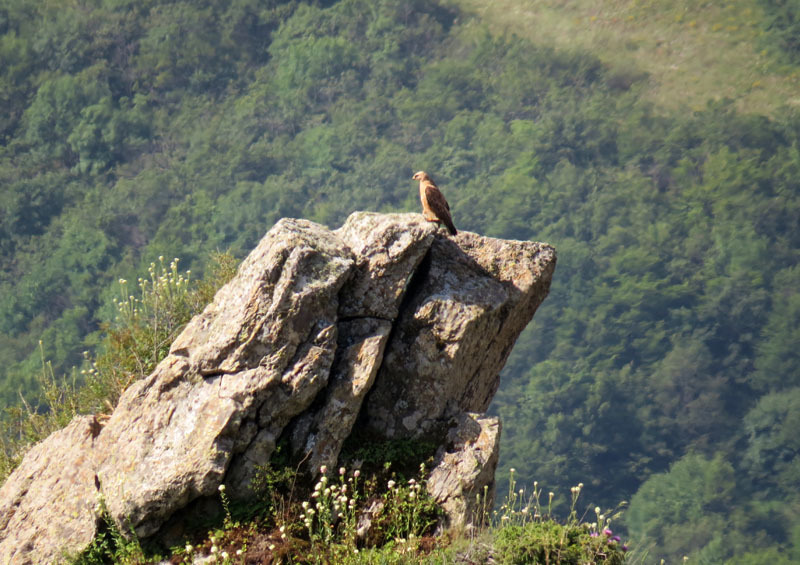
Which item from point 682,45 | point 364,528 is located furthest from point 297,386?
point 682,45

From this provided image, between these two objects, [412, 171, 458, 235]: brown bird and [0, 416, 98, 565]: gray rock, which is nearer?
[0, 416, 98, 565]: gray rock

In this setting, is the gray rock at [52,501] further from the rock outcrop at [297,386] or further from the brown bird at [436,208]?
the brown bird at [436,208]

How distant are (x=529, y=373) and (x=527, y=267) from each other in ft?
232

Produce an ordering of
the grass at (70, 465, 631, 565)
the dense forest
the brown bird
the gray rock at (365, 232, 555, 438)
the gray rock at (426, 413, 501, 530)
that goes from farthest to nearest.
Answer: the dense forest < the brown bird < the gray rock at (365, 232, 555, 438) < the gray rock at (426, 413, 501, 530) < the grass at (70, 465, 631, 565)

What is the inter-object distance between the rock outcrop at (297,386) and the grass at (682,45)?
8412cm

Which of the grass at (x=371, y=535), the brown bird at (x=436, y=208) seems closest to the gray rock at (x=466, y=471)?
the grass at (x=371, y=535)

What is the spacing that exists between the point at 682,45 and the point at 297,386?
284 feet

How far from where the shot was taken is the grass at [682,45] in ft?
287

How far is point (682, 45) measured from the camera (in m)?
86.8

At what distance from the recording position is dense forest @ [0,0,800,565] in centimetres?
7381

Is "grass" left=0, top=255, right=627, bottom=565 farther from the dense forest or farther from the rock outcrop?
the dense forest

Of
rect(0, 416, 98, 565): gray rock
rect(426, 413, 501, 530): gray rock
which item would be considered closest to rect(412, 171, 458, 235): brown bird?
rect(426, 413, 501, 530): gray rock

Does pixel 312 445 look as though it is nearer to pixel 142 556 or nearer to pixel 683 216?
pixel 142 556

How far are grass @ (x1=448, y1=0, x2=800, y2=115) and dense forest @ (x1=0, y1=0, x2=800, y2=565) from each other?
67.7 inches
